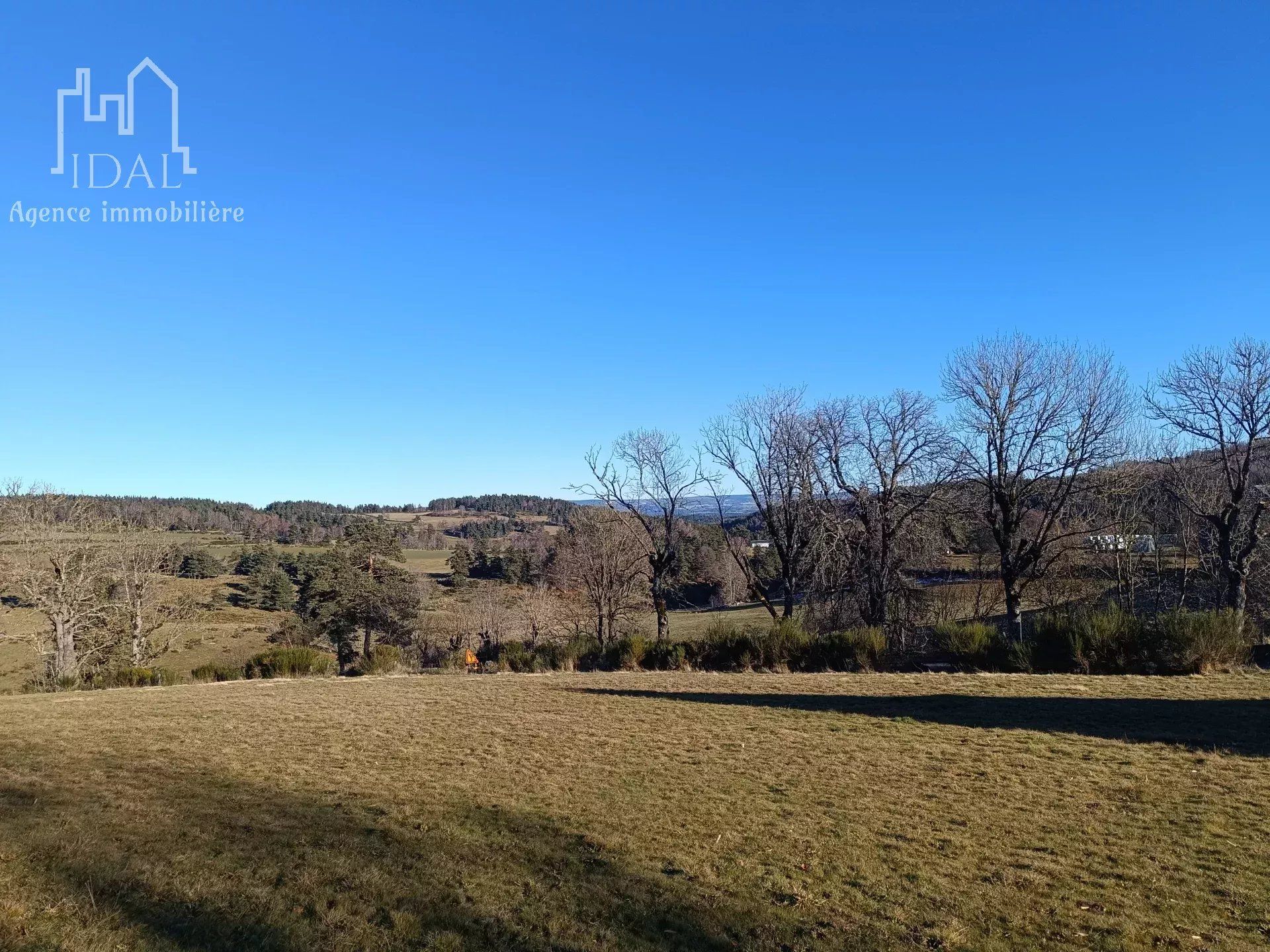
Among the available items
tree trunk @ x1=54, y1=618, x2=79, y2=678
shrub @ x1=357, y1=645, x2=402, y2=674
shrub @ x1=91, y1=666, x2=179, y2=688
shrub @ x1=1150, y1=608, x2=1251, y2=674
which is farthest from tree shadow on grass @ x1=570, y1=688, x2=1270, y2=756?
tree trunk @ x1=54, y1=618, x2=79, y2=678

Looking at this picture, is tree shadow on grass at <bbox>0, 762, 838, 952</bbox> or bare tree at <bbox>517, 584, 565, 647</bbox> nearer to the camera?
tree shadow on grass at <bbox>0, 762, 838, 952</bbox>

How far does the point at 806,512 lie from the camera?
28.8 meters

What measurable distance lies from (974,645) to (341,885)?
16.4 meters

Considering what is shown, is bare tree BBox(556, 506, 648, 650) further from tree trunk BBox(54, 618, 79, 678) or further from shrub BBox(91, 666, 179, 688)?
tree trunk BBox(54, 618, 79, 678)

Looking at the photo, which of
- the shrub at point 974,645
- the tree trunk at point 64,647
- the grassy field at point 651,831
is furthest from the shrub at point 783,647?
the tree trunk at point 64,647

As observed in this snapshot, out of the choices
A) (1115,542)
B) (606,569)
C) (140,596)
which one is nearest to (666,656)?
(606,569)

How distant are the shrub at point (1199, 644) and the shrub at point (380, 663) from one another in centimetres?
1887

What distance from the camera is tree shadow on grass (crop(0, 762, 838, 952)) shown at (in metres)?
4.23

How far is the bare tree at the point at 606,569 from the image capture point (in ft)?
136

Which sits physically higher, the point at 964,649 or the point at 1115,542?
the point at 1115,542

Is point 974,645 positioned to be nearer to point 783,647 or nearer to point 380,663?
point 783,647

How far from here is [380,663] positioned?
22.0 metres

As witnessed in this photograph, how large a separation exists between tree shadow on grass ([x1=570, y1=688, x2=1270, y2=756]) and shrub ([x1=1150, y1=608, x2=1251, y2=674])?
4.25 m

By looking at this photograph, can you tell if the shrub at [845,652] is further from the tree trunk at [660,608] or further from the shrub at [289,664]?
the shrub at [289,664]
